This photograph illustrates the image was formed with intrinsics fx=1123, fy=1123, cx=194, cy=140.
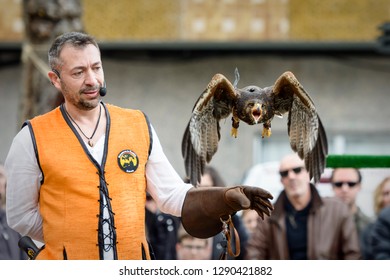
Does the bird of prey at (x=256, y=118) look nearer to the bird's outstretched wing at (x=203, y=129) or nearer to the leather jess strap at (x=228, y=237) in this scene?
the bird's outstretched wing at (x=203, y=129)

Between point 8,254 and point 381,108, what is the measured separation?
6.31 metres

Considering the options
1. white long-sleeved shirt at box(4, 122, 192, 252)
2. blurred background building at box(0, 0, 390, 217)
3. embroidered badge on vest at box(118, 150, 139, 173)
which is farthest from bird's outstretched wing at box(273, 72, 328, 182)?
blurred background building at box(0, 0, 390, 217)

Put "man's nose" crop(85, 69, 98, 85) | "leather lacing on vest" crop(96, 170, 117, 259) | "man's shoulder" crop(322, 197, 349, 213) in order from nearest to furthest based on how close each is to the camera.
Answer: "man's nose" crop(85, 69, 98, 85) → "leather lacing on vest" crop(96, 170, 117, 259) → "man's shoulder" crop(322, 197, 349, 213)

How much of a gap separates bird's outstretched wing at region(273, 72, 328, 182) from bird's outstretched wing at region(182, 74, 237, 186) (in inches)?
8.2

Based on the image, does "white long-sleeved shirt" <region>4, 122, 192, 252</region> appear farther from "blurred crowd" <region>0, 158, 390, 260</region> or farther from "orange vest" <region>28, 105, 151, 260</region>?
"blurred crowd" <region>0, 158, 390, 260</region>

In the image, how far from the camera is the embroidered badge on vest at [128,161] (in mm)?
4004

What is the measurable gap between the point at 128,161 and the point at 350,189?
3362 mm

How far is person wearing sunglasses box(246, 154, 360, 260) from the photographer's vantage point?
6750mm

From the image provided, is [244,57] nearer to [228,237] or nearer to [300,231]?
[300,231]

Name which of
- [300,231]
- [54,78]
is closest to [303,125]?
[54,78]

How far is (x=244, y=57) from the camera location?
1162 centimetres

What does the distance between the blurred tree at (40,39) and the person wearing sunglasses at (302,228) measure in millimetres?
1677

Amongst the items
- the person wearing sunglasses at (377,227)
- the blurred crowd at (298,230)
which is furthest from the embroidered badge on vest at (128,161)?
the person wearing sunglasses at (377,227)

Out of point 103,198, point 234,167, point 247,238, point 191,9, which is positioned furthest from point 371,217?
point 191,9
